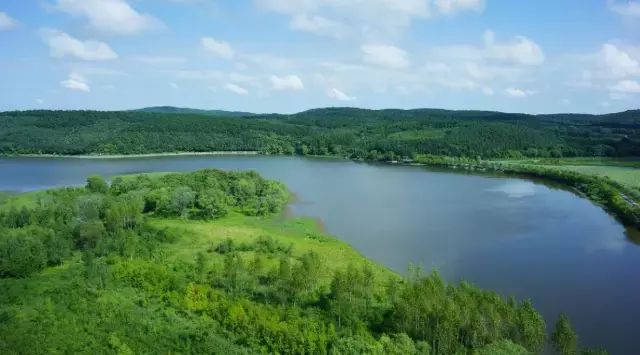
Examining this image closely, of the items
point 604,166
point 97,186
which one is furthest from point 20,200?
point 604,166

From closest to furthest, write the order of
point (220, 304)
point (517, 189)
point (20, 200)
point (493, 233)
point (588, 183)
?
1. point (220, 304)
2. point (493, 233)
3. point (20, 200)
4. point (588, 183)
5. point (517, 189)

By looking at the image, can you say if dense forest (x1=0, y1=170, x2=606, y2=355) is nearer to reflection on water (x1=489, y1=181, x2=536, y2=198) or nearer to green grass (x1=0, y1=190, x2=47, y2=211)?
green grass (x1=0, y1=190, x2=47, y2=211)

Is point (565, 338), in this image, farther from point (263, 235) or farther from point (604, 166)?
point (604, 166)

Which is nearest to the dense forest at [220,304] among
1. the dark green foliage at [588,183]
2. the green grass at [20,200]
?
the green grass at [20,200]

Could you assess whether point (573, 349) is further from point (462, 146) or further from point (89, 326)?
point (462, 146)

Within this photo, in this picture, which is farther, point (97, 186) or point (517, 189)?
point (517, 189)
